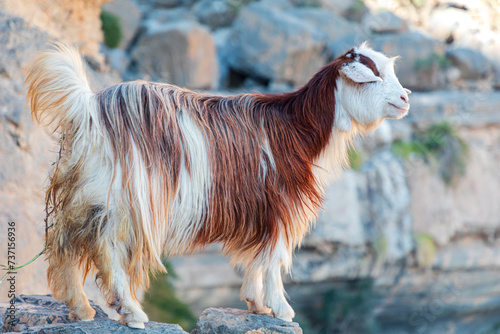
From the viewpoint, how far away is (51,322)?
307 centimetres

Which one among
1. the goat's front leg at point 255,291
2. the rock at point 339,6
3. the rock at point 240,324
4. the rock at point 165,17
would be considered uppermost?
the rock at point 339,6

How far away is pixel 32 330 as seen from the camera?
281 cm

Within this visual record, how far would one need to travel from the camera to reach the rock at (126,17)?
39.0ft

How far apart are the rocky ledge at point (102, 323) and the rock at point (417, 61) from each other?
9890 millimetres

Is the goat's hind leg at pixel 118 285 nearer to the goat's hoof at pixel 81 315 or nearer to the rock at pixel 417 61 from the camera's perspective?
the goat's hoof at pixel 81 315

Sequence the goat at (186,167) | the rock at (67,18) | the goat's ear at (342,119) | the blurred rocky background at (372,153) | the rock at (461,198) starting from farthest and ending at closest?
the rock at (461,198) → the blurred rocky background at (372,153) → the rock at (67,18) → the goat's ear at (342,119) → the goat at (186,167)

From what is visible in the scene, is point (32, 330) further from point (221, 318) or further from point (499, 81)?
point (499, 81)

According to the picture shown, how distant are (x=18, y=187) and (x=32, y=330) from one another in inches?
98.0

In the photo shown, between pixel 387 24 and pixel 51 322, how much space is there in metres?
11.9

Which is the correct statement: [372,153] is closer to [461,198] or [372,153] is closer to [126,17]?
[461,198]

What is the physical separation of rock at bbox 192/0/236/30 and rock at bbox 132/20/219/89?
1.78 meters

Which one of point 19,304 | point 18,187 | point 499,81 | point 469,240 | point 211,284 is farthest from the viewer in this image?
point 499,81

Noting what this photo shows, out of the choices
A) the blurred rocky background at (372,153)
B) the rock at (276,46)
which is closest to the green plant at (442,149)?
the blurred rocky background at (372,153)

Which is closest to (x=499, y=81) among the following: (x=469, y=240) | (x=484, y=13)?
(x=484, y=13)
